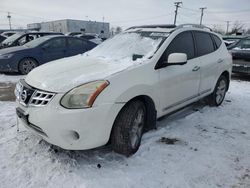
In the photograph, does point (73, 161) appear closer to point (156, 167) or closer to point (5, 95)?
point (156, 167)

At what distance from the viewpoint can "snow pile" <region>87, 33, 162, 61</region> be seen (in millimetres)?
3625

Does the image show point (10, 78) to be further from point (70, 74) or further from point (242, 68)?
point (242, 68)

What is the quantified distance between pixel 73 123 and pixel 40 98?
1.65 feet

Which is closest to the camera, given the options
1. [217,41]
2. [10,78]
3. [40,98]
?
[40,98]

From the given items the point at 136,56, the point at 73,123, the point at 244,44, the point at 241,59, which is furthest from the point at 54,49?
the point at 244,44

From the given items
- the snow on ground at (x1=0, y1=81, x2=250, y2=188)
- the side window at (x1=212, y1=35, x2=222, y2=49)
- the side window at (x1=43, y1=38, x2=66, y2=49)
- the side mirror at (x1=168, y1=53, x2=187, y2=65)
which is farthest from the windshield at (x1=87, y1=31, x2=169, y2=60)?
the side window at (x1=43, y1=38, x2=66, y2=49)

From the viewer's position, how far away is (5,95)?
233 inches

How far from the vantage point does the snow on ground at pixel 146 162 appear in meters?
2.66

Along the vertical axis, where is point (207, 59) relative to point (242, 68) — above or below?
above

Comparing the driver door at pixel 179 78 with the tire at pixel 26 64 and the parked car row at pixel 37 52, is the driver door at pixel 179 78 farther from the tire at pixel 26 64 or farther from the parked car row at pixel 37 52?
the tire at pixel 26 64

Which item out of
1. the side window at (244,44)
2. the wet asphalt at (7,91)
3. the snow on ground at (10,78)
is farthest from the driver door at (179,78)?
the side window at (244,44)

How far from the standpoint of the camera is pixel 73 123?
257 centimetres

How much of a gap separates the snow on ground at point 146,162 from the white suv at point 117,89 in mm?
284

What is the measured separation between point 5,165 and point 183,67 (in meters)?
2.85
